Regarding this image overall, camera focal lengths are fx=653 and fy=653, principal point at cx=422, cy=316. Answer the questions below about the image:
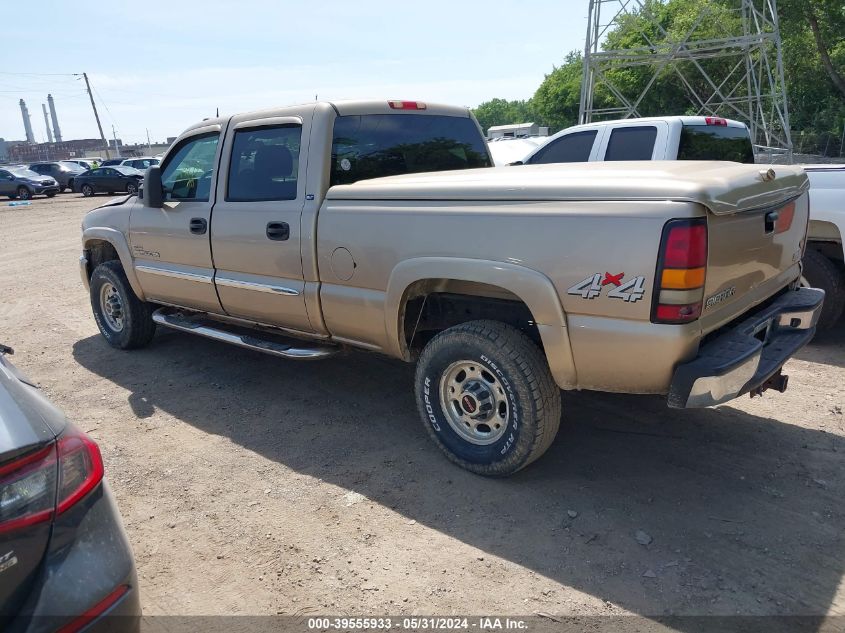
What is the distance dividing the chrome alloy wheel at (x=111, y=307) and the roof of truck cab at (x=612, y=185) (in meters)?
3.15

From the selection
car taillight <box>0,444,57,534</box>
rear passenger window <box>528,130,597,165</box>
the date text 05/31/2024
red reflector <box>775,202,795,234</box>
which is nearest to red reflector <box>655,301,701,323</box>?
red reflector <box>775,202,795,234</box>

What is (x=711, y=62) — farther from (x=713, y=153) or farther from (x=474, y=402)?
(x=474, y=402)

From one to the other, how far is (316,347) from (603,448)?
1.93m

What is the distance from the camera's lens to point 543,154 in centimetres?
761

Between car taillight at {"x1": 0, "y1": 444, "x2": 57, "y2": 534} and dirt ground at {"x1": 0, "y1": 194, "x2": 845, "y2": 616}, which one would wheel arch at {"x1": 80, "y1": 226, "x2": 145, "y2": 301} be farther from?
car taillight at {"x1": 0, "y1": 444, "x2": 57, "y2": 534}

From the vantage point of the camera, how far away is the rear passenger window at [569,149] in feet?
24.1

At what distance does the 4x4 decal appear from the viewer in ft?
9.04

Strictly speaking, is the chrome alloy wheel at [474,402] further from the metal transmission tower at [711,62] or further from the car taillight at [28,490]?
the metal transmission tower at [711,62]

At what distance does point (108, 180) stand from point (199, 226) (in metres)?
25.3

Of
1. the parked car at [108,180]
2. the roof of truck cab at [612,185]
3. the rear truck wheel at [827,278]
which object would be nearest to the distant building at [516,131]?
the parked car at [108,180]

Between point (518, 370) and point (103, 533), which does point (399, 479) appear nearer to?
point (518, 370)

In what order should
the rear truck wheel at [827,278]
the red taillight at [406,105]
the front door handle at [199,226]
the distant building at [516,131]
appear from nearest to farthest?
1. the red taillight at [406,105]
2. the front door handle at [199,226]
3. the rear truck wheel at [827,278]
4. the distant building at [516,131]

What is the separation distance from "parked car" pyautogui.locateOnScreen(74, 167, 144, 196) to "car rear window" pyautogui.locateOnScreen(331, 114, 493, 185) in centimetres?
2442

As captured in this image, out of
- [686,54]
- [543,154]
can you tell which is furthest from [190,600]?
[686,54]
